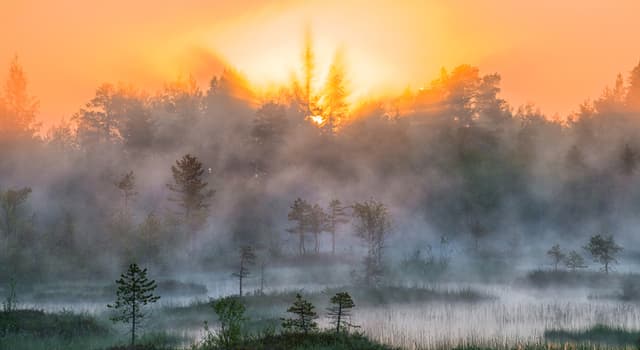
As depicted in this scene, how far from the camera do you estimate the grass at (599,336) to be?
2608 cm

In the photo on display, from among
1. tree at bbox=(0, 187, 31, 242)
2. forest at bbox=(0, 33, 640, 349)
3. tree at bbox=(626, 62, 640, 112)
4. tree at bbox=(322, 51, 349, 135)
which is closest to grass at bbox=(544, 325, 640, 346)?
forest at bbox=(0, 33, 640, 349)

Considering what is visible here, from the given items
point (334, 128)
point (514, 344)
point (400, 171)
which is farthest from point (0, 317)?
point (334, 128)

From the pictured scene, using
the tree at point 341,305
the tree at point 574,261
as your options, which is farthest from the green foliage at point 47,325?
the tree at point 574,261

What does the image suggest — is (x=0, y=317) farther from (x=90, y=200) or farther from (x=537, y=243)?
(x=537, y=243)

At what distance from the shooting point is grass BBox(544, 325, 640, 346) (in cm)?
2608

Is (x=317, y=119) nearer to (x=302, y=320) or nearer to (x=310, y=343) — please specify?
(x=302, y=320)

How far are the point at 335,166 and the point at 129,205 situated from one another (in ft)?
104

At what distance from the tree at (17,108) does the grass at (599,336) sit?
9527 cm

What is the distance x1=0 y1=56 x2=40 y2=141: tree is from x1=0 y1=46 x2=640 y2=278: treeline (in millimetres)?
314

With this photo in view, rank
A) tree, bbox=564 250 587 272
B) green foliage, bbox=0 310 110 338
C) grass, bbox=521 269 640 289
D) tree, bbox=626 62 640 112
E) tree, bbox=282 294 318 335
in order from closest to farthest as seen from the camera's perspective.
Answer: tree, bbox=282 294 318 335 < green foliage, bbox=0 310 110 338 < grass, bbox=521 269 640 289 < tree, bbox=564 250 587 272 < tree, bbox=626 62 640 112

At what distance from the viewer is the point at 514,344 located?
23750 millimetres

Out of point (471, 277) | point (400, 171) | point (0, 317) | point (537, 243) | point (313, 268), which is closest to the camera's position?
point (0, 317)

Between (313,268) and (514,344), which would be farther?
(313,268)

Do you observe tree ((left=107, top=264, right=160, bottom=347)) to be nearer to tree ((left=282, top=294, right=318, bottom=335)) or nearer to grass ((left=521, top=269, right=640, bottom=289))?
tree ((left=282, top=294, right=318, bottom=335))
